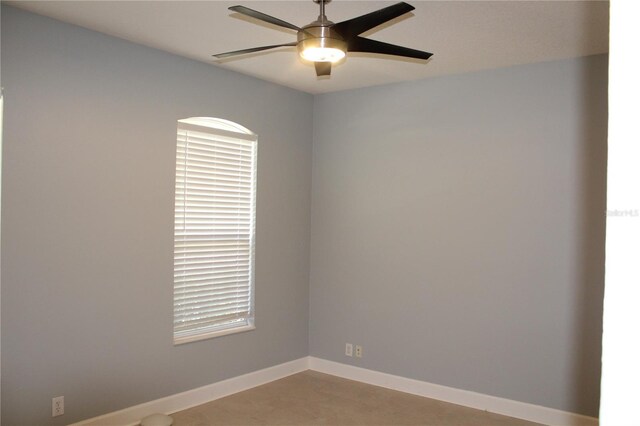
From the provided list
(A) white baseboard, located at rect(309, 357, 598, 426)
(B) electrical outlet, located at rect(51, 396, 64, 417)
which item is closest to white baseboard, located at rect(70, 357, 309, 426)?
(B) electrical outlet, located at rect(51, 396, 64, 417)

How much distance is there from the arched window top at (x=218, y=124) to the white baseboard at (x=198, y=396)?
218cm

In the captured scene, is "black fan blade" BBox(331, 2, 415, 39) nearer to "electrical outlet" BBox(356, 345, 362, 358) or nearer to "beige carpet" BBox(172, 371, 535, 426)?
"beige carpet" BBox(172, 371, 535, 426)

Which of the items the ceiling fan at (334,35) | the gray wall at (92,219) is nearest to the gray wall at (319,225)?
the gray wall at (92,219)

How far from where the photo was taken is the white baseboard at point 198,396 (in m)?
3.61

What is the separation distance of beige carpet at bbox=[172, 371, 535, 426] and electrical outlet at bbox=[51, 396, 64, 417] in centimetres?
81

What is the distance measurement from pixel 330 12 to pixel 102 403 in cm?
301

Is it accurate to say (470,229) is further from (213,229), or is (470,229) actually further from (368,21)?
(368,21)

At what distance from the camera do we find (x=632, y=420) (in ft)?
1.86

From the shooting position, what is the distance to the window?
4125 mm

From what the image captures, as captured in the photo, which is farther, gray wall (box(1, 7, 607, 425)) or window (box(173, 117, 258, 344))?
window (box(173, 117, 258, 344))

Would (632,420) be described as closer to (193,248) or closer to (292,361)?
(193,248)

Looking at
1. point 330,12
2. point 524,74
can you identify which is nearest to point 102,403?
point 330,12

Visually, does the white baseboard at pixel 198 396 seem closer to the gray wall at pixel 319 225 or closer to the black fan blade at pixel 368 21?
the gray wall at pixel 319 225

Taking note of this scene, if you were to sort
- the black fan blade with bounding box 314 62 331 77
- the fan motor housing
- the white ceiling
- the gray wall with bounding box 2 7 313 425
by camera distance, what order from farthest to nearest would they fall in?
the gray wall with bounding box 2 7 313 425 < the white ceiling < the black fan blade with bounding box 314 62 331 77 < the fan motor housing
